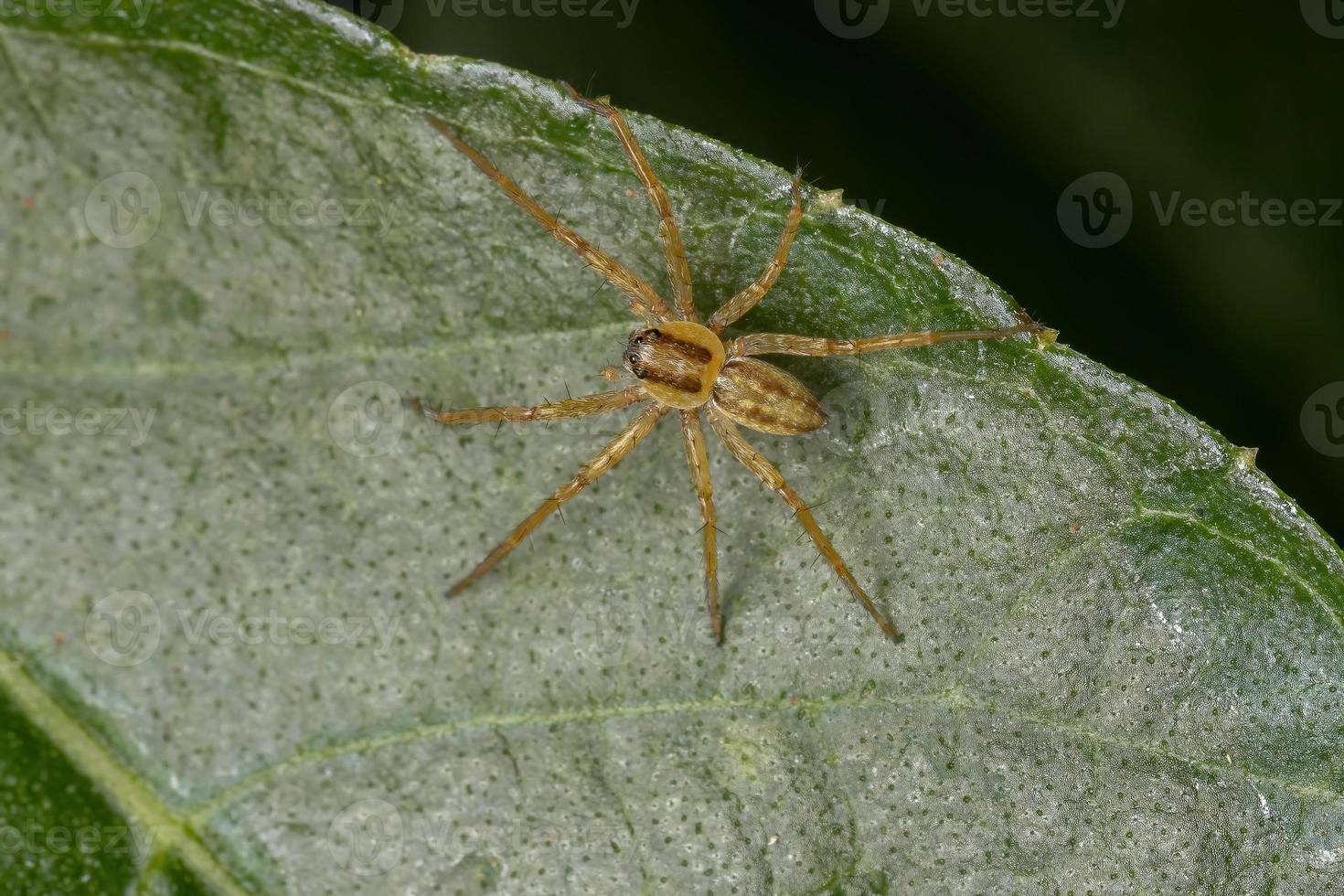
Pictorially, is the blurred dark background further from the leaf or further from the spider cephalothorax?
the leaf

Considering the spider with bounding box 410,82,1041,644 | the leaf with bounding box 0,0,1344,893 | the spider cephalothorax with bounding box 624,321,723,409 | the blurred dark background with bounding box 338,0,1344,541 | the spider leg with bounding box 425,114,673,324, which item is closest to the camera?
the leaf with bounding box 0,0,1344,893

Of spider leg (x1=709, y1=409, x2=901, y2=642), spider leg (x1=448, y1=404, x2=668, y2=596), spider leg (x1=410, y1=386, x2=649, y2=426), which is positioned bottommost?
spider leg (x1=709, y1=409, x2=901, y2=642)

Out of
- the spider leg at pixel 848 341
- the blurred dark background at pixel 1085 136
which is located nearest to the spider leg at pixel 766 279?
the spider leg at pixel 848 341

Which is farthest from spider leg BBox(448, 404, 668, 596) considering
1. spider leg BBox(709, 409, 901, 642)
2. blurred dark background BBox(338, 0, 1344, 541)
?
blurred dark background BBox(338, 0, 1344, 541)

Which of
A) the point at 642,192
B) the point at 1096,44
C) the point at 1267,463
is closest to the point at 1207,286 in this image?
the point at 1267,463

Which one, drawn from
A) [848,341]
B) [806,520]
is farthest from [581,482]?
[848,341]

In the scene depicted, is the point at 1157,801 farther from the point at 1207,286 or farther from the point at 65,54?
the point at 65,54

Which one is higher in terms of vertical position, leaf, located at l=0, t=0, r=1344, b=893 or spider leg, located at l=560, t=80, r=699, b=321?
spider leg, located at l=560, t=80, r=699, b=321
